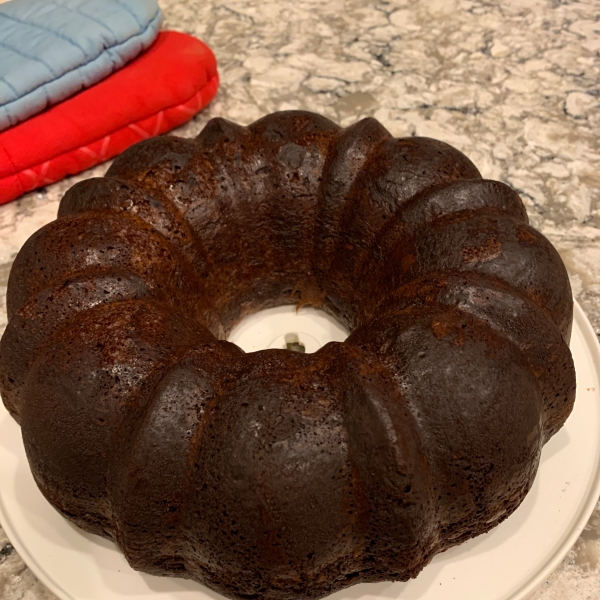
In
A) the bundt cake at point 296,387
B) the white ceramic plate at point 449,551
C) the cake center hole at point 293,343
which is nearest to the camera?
the bundt cake at point 296,387

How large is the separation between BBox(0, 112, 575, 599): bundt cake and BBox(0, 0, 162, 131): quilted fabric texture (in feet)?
2.50

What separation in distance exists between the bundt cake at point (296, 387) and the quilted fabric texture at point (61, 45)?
2.50 feet

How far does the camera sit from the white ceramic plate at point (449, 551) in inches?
47.9

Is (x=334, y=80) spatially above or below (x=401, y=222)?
below

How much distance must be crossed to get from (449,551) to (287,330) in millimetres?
666

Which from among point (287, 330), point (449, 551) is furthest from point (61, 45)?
point (449, 551)

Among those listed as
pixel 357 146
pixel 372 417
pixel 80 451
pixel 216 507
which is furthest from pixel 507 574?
pixel 357 146

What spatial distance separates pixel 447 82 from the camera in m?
2.51

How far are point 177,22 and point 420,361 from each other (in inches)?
87.4

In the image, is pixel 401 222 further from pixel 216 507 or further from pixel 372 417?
pixel 216 507

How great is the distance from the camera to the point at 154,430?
1098mm

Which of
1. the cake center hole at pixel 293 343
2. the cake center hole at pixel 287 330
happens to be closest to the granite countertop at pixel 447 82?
the cake center hole at pixel 287 330

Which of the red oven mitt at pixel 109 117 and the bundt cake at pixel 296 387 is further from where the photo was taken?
the red oven mitt at pixel 109 117

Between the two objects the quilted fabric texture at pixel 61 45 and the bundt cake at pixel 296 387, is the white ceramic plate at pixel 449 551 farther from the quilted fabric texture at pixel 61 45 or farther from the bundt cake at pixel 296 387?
the quilted fabric texture at pixel 61 45
